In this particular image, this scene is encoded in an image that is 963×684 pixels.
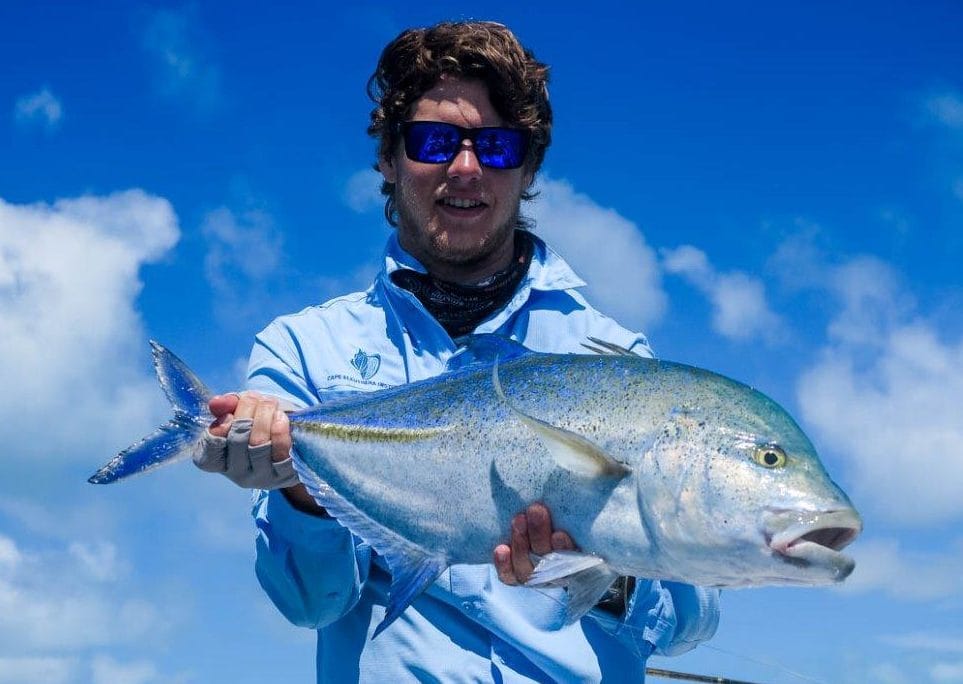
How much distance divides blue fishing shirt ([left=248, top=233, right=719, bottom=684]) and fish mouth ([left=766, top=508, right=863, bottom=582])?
1429 millimetres

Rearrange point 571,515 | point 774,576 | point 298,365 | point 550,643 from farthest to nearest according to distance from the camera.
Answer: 1. point 298,365
2. point 550,643
3. point 571,515
4. point 774,576

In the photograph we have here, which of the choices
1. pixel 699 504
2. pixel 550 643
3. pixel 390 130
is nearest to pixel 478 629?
pixel 550 643

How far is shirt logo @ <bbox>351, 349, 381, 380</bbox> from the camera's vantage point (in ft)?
17.1

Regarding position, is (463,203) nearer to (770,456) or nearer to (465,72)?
(465,72)

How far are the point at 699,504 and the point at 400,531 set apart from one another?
1.22m

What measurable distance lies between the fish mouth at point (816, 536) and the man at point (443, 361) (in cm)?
72

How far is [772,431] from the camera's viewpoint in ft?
11.7

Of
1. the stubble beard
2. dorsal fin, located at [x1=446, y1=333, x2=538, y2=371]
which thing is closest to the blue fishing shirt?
the stubble beard

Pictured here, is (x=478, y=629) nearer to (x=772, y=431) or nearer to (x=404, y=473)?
(x=404, y=473)

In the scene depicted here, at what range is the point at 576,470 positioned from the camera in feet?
12.0

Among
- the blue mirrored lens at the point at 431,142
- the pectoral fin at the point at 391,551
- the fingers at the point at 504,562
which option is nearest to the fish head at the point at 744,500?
the fingers at the point at 504,562

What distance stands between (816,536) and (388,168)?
401 centimetres

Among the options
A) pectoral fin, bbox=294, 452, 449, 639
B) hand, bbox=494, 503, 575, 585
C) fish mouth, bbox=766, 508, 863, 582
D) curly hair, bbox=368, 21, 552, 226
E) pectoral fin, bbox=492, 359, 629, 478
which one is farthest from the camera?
curly hair, bbox=368, 21, 552, 226

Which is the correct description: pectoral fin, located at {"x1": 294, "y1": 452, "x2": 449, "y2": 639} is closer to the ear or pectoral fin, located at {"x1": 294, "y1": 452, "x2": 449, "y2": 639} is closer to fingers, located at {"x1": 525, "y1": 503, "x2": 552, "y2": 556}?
fingers, located at {"x1": 525, "y1": 503, "x2": 552, "y2": 556}
